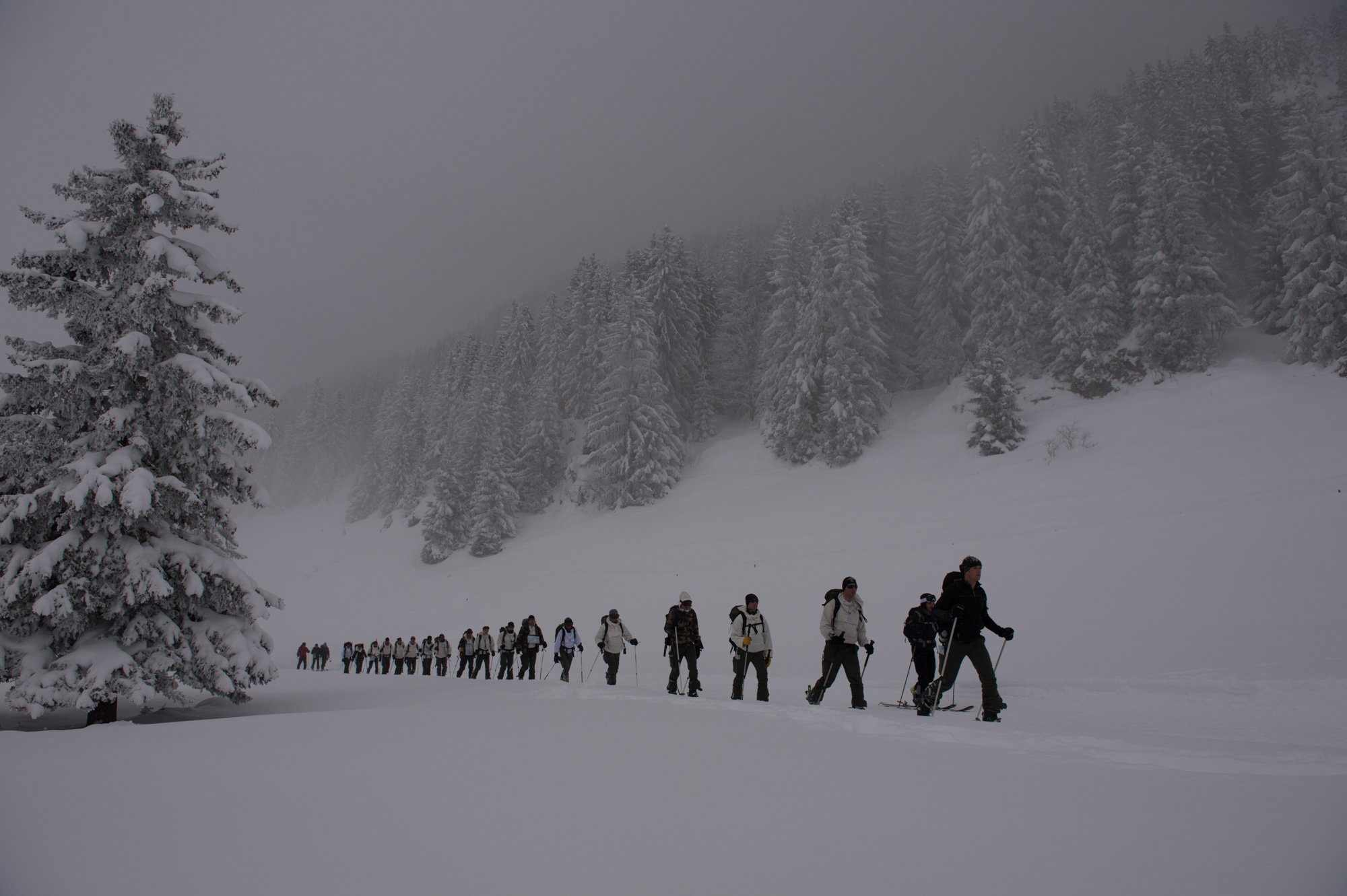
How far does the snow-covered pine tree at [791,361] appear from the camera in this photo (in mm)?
39344

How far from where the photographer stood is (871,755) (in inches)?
217

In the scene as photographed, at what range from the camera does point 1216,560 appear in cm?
1620

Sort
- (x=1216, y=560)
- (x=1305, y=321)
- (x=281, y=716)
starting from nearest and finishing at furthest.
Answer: (x=281, y=716)
(x=1216, y=560)
(x=1305, y=321)

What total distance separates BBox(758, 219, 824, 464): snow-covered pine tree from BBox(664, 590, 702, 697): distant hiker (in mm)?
28098

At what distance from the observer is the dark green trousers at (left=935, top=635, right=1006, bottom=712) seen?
755 cm

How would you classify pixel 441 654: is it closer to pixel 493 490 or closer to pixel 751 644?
pixel 751 644

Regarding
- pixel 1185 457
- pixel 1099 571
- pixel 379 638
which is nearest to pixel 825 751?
pixel 1099 571

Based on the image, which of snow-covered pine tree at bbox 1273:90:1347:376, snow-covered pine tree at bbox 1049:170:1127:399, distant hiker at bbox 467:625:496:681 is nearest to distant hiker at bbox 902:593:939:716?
distant hiker at bbox 467:625:496:681

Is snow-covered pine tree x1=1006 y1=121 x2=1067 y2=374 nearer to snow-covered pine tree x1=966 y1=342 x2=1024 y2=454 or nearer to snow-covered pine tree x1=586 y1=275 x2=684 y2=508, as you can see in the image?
snow-covered pine tree x1=966 y1=342 x2=1024 y2=454

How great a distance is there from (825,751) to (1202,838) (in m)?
2.84

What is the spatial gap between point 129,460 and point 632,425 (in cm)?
3250

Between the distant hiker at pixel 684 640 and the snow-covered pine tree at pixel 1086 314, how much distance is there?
32.3 metres

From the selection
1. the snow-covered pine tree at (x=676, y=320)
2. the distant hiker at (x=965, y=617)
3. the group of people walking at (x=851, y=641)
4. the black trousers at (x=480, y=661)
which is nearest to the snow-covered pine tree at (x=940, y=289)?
the snow-covered pine tree at (x=676, y=320)

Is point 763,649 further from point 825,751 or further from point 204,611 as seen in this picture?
point 204,611
